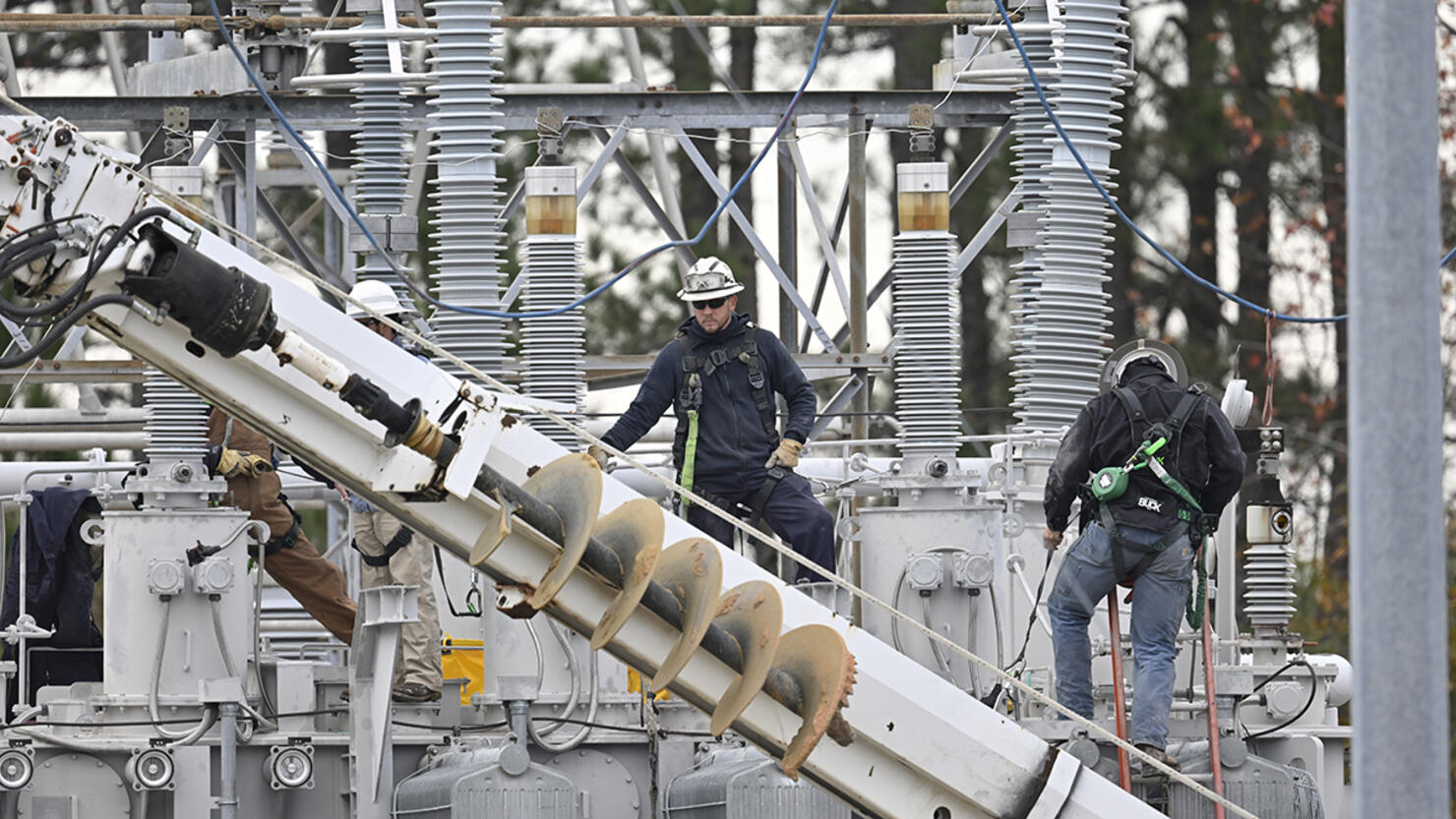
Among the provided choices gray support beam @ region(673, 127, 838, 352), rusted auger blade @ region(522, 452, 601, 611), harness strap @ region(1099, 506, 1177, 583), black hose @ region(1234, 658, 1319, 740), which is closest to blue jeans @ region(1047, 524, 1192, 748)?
harness strap @ region(1099, 506, 1177, 583)

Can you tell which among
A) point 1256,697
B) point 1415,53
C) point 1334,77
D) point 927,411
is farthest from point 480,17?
point 1334,77

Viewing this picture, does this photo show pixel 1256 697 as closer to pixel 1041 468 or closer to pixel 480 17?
pixel 1041 468

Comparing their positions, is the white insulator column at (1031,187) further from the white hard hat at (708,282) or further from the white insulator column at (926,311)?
the white hard hat at (708,282)

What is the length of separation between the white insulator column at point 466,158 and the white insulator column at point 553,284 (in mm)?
175

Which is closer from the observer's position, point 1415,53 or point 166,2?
point 1415,53

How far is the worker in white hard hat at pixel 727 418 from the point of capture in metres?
11.8

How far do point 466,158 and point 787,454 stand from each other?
7.22 ft

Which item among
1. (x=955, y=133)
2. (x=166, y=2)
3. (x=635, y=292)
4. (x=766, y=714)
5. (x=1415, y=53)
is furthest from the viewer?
(x=955, y=133)

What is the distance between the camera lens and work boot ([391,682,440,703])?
39.5 feet

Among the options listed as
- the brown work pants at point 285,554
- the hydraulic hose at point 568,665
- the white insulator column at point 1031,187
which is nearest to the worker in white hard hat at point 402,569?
the brown work pants at point 285,554

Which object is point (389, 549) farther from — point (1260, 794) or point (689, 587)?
point (1260, 794)

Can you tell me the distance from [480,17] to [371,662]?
11.2 feet

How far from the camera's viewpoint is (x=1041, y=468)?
485 inches

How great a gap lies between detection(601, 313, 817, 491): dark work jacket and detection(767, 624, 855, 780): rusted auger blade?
9.38 ft
